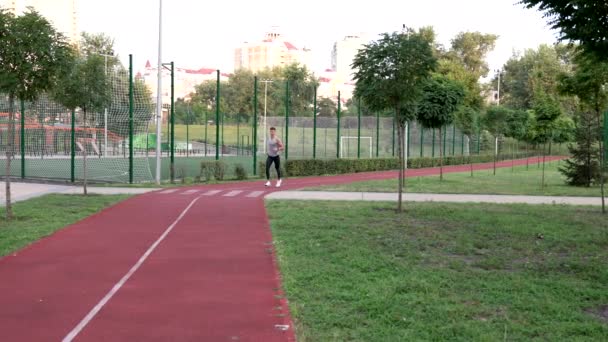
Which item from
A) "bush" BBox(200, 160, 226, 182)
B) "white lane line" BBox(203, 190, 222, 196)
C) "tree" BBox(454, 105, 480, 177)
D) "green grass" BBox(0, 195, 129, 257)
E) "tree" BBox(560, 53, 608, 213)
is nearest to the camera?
"green grass" BBox(0, 195, 129, 257)

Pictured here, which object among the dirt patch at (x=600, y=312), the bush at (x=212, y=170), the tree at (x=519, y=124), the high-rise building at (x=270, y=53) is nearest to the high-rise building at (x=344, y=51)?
the high-rise building at (x=270, y=53)

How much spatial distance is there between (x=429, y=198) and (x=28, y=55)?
9.63 meters

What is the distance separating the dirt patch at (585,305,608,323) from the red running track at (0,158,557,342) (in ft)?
8.59

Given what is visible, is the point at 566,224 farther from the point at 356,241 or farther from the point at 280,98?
A: the point at 280,98

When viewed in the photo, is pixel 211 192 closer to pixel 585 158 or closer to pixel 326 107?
pixel 585 158

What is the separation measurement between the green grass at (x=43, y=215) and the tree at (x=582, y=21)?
7.37m

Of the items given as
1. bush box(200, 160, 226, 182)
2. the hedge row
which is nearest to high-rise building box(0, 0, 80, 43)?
the hedge row

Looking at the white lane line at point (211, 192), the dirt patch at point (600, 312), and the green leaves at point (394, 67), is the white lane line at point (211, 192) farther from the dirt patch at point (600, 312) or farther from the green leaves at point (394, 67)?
the dirt patch at point (600, 312)

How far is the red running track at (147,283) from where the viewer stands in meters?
4.98

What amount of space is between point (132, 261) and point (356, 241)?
10.2 ft

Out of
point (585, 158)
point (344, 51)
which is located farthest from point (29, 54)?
point (344, 51)

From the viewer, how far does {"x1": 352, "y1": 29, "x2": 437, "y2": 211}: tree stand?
12.0m

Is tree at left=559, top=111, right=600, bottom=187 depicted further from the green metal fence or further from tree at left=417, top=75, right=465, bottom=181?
the green metal fence

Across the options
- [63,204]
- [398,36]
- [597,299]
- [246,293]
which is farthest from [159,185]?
[597,299]
